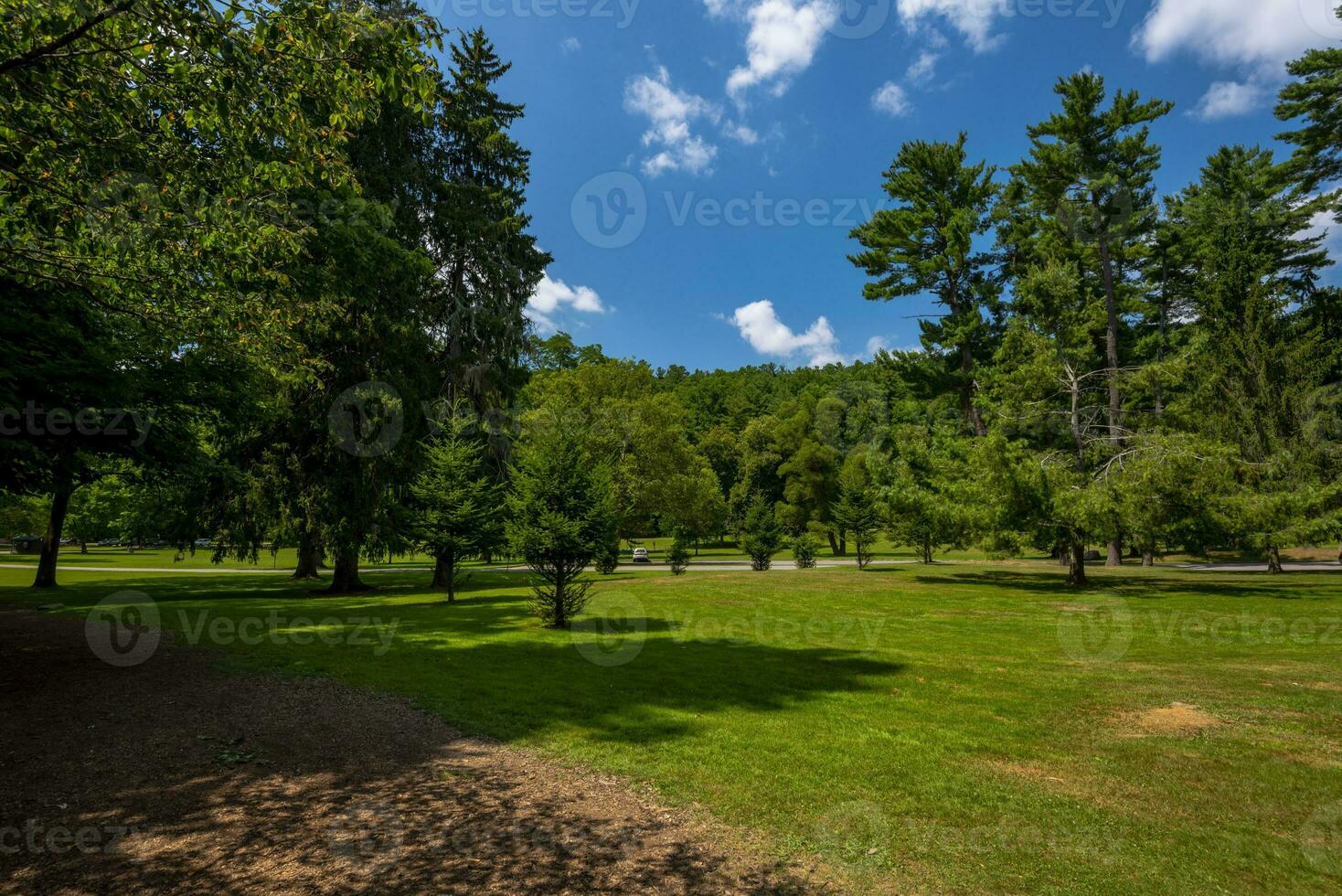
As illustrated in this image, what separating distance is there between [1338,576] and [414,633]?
110ft

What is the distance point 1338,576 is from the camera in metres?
22.9

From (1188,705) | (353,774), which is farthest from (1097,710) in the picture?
Answer: (353,774)

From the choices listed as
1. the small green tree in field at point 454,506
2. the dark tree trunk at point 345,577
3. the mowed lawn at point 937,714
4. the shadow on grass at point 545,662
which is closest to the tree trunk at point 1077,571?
the mowed lawn at point 937,714

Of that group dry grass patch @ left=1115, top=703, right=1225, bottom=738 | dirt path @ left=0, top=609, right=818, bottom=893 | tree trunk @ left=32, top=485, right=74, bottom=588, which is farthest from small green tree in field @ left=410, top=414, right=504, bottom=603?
dry grass patch @ left=1115, top=703, right=1225, bottom=738

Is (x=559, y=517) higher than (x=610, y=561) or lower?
higher

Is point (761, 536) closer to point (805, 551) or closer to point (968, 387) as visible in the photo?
point (805, 551)

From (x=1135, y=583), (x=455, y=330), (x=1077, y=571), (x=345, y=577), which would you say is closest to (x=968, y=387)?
(x=1077, y=571)

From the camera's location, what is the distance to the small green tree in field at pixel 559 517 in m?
14.3

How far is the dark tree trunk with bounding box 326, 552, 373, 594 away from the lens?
75.0 ft

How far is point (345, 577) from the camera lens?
23.3 meters

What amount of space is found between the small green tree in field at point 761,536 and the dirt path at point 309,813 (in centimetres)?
2649

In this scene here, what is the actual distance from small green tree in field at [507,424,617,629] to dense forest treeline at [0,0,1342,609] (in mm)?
82

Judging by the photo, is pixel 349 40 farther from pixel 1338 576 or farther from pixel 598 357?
pixel 598 357

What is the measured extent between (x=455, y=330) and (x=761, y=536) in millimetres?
19418
